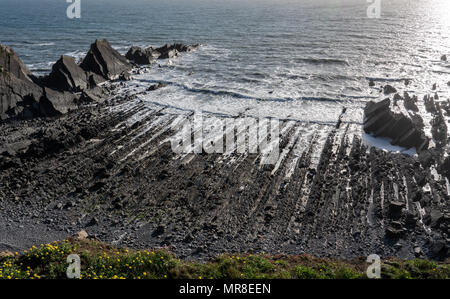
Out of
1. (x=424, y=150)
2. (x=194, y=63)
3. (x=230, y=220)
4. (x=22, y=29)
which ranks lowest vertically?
(x=230, y=220)

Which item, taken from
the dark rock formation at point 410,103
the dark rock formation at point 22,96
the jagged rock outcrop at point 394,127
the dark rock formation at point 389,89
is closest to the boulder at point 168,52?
the dark rock formation at point 22,96

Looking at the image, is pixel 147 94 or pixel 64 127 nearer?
pixel 64 127

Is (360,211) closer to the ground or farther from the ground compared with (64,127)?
closer to the ground

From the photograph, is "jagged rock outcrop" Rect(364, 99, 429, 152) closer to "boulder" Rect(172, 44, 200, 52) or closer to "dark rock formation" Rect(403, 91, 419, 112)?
"dark rock formation" Rect(403, 91, 419, 112)

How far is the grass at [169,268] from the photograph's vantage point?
12609mm

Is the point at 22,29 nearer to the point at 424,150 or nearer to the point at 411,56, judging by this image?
the point at 411,56

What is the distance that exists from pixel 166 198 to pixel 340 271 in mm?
11810

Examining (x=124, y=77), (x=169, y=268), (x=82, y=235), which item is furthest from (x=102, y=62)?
(x=169, y=268)

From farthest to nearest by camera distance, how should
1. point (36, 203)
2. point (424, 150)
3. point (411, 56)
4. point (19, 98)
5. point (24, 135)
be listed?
point (411, 56) → point (19, 98) → point (24, 135) → point (424, 150) → point (36, 203)

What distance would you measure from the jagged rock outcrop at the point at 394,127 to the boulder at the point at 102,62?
33.4 metres

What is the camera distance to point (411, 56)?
52.2 metres

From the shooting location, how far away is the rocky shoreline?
58.4 ft

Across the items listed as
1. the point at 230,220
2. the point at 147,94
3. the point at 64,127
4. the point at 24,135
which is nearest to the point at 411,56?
the point at 147,94

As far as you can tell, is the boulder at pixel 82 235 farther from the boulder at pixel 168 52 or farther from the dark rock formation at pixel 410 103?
the boulder at pixel 168 52
